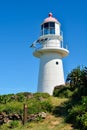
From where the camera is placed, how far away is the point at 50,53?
1489 inches

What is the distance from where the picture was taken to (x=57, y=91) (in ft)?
104

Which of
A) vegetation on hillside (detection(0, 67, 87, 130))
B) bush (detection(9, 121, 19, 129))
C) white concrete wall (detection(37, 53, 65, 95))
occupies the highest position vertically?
white concrete wall (detection(37, 53, 65, 95))

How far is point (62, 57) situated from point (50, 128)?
17828 millimetres

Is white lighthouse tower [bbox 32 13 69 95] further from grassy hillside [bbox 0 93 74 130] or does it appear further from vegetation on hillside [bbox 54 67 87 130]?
grassy hillside [bbox 0 93 74 130]

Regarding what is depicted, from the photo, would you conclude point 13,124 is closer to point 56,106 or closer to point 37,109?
point 37,109

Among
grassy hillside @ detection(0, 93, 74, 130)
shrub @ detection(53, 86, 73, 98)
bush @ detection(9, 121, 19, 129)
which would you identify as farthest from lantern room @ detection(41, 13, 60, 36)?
bush @ detection(9, 121, 19, 129)

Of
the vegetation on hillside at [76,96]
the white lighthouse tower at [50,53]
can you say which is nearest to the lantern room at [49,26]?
the white lighthouse tower at [50,53]

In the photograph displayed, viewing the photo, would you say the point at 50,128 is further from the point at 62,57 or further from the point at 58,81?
the point at 62,57

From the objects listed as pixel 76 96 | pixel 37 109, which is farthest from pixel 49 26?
pixel 37 109

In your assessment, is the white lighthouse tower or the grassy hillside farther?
the white lighthouse tower

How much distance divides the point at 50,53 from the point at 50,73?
2332 mm

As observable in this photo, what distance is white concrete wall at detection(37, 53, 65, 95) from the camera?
119 feet

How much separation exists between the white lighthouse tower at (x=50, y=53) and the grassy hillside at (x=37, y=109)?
7.55m

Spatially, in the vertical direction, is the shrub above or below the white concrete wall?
below
